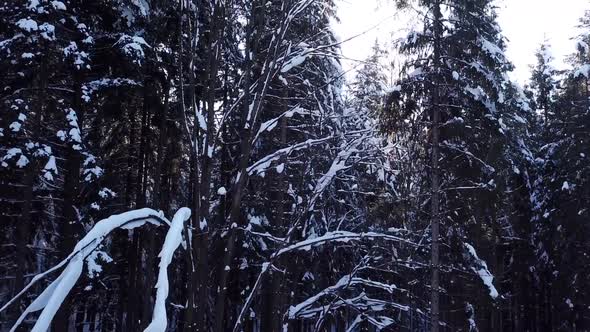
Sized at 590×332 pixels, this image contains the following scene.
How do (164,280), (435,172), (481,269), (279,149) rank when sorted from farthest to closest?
(481,269) → (435,172) → (279,149) → (164,280)

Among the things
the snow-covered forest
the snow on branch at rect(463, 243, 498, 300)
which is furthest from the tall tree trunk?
the snow on branch at rect(463, 243, 498, 300)

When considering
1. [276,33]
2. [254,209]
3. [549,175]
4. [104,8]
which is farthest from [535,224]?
[276,33]

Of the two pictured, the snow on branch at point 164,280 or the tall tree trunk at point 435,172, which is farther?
the tall tree trunk at point 435,172

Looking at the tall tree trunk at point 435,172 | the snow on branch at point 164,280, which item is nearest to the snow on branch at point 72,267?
the snow on branch at point 164,280

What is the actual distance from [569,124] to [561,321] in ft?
32.9

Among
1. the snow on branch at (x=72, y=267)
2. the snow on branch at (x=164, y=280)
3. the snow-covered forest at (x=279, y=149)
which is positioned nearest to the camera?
the snow on branch at (x=164, y=280)

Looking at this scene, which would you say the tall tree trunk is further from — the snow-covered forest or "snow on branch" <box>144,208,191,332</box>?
"snow on branch" <box>144,208,191,332</box>

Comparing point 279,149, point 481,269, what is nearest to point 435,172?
point 481,269

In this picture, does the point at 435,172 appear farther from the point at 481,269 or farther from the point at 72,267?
the point at 72,267

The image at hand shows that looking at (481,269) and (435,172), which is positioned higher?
(435,172)

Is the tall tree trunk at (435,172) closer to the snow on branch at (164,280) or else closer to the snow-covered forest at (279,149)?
the snow-covered forest at (279,149)

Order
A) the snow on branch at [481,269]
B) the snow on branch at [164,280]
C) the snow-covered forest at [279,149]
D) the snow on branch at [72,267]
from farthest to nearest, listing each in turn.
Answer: the snow on branch at [481,269], the snow-covered forest at [279,149], the snow on branch at [72,267], the snow on branch at [164,280]

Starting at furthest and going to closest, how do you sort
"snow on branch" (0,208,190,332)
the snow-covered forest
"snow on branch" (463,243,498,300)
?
"snow on branch" (463,243,498,300)
the snow-covered forest
"snow on branch" (0,208,190,332)

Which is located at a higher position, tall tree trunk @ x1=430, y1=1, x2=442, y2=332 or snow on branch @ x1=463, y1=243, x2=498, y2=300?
tall tree trunk @ x1=430, y1=1, x2=442, y2=332
